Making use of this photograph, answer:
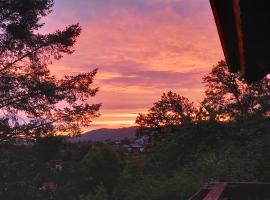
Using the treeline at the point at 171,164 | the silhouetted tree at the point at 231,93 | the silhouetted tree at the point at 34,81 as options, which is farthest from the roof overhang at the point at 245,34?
the silhouetted tree at the point at 231,93

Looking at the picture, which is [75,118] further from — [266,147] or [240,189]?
[240,189]

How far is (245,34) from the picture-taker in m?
3.20

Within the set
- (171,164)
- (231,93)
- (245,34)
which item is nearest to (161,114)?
(231,93)

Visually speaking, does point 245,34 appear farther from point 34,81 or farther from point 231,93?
point 231,93

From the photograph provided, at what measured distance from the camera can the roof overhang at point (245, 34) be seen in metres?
2.59

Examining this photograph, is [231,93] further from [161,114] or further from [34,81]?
[34,81]

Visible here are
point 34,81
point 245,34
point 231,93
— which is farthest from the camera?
point 231,93

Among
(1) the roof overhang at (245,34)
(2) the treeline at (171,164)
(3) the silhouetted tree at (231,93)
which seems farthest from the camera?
(3) the silhouetted tree at (231,93)

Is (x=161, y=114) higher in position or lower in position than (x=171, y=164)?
higher

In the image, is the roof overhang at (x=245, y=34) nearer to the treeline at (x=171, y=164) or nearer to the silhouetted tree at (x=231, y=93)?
the treeline at (x=171, y=164)

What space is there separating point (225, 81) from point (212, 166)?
3232 cm

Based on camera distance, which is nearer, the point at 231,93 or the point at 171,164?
the point at 171,164

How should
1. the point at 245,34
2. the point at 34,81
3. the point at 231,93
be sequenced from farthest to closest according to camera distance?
the point at 231,93
the point at 34,81
the point at 245,34

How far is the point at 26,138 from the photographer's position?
81.5ft
